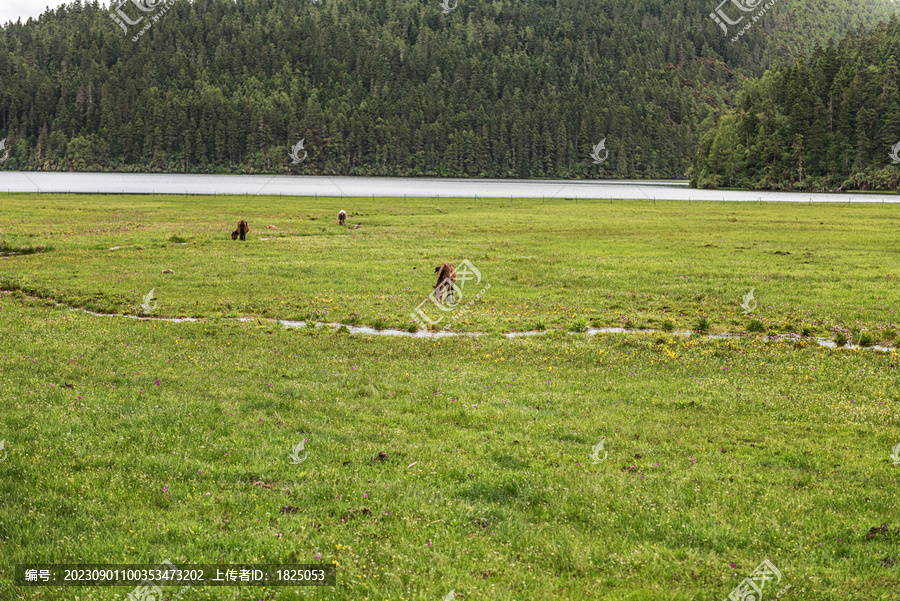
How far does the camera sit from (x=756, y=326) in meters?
26.8

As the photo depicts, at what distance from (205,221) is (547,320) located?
58.1 meters

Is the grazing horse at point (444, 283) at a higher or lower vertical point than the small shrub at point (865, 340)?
higher

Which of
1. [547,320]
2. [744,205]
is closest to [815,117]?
[744,205]

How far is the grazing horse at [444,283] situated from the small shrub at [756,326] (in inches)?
543

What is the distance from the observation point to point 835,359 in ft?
70.3

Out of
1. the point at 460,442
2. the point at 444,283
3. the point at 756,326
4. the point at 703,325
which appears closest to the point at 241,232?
the point at 444,283

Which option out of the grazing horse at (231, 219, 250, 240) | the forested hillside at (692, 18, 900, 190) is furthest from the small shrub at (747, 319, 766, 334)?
the forested hillside at (692, 18, 900, 190)

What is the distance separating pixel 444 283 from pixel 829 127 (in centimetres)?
18436

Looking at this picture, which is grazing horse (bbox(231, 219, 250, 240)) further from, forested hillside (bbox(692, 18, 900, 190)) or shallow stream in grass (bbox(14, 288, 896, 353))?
forested hillside (bbox(692, 18, 900, 190))

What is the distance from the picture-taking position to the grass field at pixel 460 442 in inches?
347

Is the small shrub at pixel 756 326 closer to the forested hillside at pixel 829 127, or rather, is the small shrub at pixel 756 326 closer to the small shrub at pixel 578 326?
the small shrub at pixel 578 326

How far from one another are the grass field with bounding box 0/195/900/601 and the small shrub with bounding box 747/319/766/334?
0.25 m

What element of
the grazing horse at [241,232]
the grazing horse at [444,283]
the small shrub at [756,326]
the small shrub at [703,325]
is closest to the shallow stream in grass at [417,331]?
the small shrub at [703,325]

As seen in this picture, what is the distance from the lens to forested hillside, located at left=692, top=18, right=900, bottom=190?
547 ft
